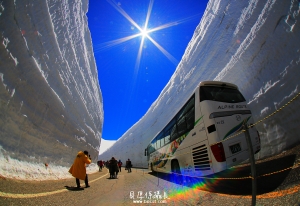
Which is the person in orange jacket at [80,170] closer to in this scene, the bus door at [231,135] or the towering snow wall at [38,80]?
the towering snow wall at [38,80]

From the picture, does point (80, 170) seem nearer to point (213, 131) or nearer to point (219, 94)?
point (213, 131)

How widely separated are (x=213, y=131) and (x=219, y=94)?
1.35 m

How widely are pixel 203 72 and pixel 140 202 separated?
44.5 feet

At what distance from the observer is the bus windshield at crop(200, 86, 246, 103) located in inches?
176

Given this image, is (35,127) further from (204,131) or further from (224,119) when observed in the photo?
(224,119)

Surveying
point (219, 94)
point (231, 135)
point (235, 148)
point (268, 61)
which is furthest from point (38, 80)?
point (268, 61)

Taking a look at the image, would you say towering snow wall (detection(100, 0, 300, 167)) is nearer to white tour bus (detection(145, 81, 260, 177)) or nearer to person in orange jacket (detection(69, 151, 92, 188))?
white tour bus (detection(145, 81, 260, 177))

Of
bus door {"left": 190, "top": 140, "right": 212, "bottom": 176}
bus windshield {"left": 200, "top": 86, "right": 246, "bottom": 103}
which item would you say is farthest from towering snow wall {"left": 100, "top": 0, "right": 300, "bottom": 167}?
bus door {"left": 190, "top": 140, "right": 212, "bottom": 176}

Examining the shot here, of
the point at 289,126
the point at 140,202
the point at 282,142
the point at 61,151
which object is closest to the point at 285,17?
the point at 289,126

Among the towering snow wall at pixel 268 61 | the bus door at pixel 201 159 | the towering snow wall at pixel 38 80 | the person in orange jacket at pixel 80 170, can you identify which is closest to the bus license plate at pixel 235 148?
the bus door at pixel 201 159

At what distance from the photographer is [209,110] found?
164 inches

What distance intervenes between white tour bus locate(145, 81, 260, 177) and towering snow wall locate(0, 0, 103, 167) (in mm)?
5483

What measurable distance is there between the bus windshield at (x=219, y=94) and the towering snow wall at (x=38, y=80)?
5886mm

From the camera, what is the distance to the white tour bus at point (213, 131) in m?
3.89
